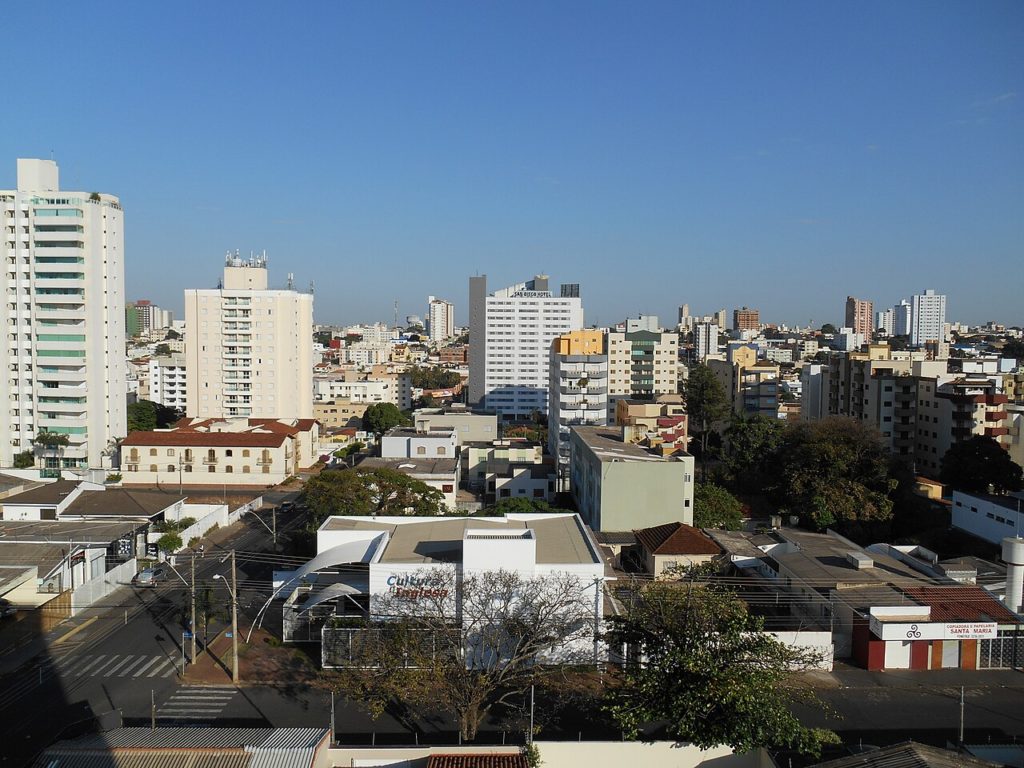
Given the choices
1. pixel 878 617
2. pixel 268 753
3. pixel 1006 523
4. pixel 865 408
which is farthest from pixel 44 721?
pixel 865 408

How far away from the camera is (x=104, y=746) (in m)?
10.2

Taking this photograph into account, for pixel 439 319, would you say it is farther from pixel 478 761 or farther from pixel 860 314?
pixel 478 761

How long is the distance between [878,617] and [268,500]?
2428cm

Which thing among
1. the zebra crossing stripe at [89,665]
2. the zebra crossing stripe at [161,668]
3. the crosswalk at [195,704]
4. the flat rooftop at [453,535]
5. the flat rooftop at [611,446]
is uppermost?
the flat rooftop at [611,446]

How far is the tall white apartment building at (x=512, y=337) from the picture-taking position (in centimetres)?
7206

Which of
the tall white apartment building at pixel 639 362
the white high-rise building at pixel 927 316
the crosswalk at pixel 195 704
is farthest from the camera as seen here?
the white high-rise building at pixel 927 316

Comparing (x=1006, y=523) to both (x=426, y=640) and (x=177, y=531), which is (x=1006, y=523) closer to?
(x=426, y=640)

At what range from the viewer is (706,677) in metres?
11.2

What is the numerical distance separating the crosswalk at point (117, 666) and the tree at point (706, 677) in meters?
8.67

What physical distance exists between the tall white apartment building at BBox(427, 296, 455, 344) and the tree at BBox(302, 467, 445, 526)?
13095 cm

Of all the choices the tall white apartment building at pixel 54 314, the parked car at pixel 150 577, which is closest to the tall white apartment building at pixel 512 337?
the tall white apartment building at pixel 54 314

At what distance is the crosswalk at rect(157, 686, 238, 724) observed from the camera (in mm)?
13625

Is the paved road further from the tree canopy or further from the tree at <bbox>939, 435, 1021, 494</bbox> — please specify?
the tree canopy

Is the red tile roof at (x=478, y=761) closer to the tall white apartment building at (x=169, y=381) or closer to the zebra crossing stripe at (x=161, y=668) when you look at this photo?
the zebra crossing stripe at (x=161, y=668)
